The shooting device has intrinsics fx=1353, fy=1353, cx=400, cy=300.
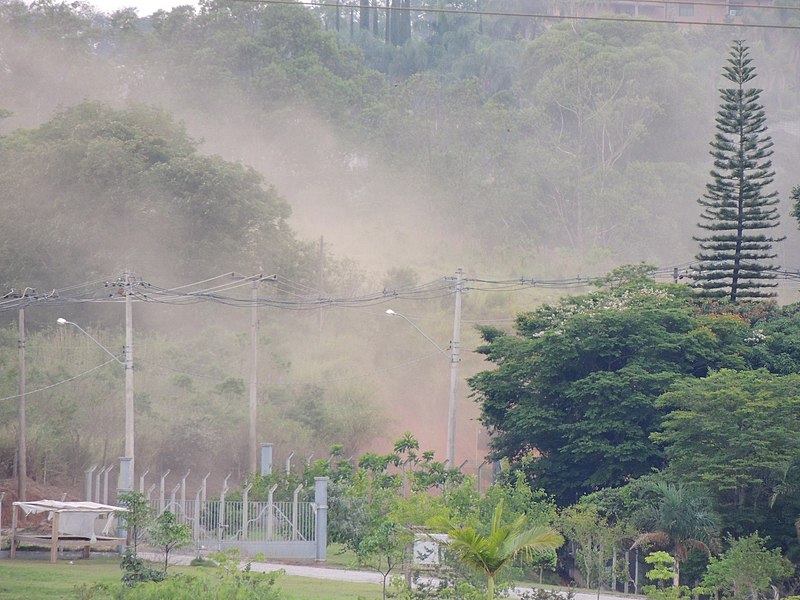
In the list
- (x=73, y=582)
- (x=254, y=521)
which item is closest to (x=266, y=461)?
(x=254, y=521)


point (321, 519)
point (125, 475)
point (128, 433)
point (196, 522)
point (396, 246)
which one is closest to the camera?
point (196, 522)

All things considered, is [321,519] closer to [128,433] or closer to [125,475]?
[125,475]

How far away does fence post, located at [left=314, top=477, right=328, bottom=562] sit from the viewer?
28.5m

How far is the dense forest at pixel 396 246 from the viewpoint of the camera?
34875 millimetres

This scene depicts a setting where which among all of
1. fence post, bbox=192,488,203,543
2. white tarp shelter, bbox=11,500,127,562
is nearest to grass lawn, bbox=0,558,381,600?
white tarp shelter, bbox=11,500,127,562

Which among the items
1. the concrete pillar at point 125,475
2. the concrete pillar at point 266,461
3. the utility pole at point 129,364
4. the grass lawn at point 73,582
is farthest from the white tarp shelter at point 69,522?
the concrete pillar at point 266,461

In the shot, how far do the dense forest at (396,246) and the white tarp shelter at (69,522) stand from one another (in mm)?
8986

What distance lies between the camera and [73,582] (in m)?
22.2

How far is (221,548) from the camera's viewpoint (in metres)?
28.0

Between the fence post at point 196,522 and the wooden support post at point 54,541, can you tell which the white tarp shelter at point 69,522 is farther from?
the fence post at point 196,522

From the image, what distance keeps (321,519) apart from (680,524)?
24.9 ft

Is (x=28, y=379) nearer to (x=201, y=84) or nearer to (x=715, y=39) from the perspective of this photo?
(x=201, y=84)

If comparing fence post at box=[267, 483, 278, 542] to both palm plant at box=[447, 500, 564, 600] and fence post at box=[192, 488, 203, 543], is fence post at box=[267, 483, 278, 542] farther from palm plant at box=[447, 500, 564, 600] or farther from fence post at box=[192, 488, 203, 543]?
palm plant at box=[447, 500, 564, 600]

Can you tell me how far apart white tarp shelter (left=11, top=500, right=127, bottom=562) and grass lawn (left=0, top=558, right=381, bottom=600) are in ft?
2.01
